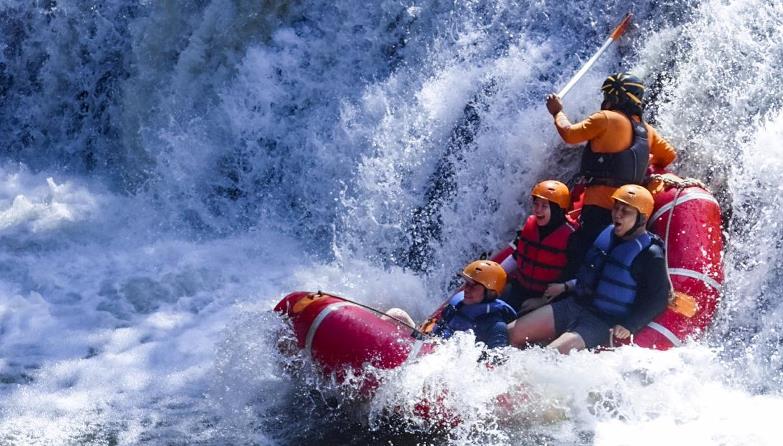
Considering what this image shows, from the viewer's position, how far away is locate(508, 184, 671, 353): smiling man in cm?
548

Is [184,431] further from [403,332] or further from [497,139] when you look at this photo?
[497,139]

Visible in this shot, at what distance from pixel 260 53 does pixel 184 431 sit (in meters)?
4.18

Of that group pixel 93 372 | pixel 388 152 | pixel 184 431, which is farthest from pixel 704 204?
pixel 93 372

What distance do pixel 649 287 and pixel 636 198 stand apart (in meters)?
0.50

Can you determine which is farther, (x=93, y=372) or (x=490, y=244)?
(x=490, y=244)

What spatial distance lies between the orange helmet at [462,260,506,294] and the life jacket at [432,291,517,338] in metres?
0.10

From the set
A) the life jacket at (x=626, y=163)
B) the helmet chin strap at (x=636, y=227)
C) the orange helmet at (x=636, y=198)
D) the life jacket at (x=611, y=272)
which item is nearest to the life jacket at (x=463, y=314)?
the life jacket at (x=611, y=272)

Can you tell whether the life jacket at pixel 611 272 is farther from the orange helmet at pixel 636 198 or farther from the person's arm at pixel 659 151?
the person's arm at pixel 659 151

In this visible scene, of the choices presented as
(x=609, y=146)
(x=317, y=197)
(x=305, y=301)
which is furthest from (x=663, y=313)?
(x=317, y=197)

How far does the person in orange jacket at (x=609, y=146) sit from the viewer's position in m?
5.99

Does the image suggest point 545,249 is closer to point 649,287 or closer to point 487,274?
point 487,274

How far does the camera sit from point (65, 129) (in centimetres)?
977

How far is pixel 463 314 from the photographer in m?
5.71

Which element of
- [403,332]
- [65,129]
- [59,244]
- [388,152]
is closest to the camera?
[403,332]
